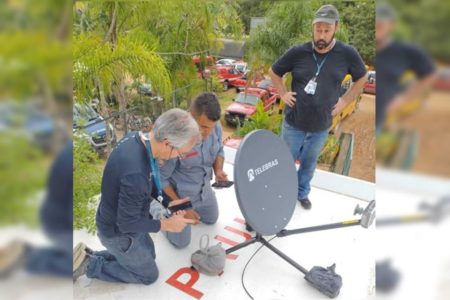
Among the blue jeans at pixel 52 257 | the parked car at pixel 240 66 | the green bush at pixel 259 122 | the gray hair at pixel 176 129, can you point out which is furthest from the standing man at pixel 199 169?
the parked car at pixel 240 66

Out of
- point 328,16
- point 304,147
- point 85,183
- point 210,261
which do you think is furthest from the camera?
point 304,147

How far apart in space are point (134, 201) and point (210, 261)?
0.63 meters

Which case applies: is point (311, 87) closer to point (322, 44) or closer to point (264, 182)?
point (322, 44)

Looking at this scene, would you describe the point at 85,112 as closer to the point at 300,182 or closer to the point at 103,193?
the point at 103,193

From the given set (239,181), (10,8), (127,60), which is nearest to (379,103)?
(10,8)

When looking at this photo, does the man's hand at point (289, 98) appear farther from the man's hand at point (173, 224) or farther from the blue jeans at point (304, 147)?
the man's hand at point (173, 224)

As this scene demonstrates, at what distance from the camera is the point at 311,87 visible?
7.45 feet

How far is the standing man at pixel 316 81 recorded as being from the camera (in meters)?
2.18

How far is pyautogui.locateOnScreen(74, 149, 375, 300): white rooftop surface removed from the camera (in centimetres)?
183

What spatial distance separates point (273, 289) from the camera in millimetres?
1863

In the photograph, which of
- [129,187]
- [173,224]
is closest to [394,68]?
[129,187]

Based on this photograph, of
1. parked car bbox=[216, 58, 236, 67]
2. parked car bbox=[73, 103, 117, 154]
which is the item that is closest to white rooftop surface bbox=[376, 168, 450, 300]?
parked car bbox=[73, 103, 117, 154]

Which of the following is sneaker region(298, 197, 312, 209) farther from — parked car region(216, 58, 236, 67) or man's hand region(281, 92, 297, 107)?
parked car region(216, 58, 236, 67)

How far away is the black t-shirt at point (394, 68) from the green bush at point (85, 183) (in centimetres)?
171
